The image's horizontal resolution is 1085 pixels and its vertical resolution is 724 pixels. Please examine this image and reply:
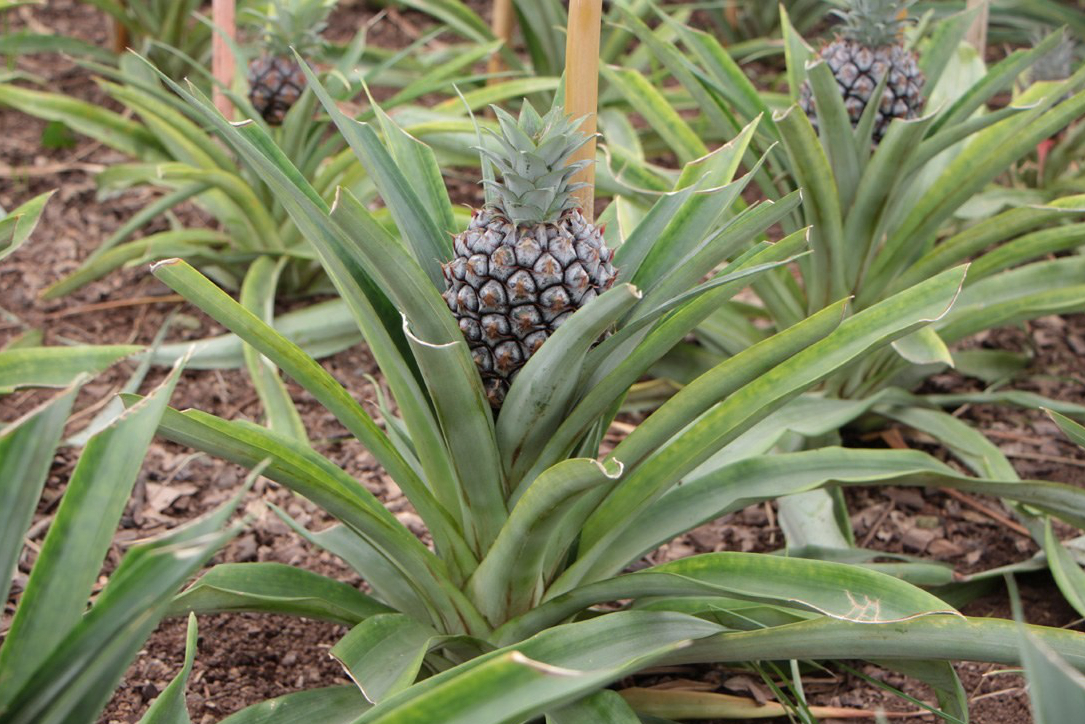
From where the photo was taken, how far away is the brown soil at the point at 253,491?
4.57ft

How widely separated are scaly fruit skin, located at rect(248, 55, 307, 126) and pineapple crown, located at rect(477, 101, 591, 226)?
105cm

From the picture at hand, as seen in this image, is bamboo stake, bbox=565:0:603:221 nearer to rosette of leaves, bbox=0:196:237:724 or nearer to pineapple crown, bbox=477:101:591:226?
pineapple crown, bbox=477:101:591:226

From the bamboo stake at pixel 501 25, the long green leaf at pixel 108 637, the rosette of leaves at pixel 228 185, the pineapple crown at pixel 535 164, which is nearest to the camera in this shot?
the long green leaf at pixel 108 637

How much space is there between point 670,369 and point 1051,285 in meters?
0.63

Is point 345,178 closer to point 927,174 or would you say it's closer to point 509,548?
point 927,174

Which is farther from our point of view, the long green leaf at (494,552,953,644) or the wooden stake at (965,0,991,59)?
the wooden stake at (965,0,991,59)

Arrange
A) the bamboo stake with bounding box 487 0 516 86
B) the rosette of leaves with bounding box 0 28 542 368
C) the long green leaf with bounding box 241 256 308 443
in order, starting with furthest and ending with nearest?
1. the bamboo stake with bounding box 487 0 516 86
2. the rosette of leaves with bounding box 0 28 542 368
3. the long green leaf with bounding box 241 256 308 443

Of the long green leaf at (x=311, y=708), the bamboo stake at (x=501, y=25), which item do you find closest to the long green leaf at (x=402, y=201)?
the long green leaf at (x=311, y=708)

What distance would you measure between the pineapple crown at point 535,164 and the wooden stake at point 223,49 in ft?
3.52

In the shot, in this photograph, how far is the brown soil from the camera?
1392mm

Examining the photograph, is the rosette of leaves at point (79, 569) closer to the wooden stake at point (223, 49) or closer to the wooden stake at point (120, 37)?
the wooden stake at point (223, 49)

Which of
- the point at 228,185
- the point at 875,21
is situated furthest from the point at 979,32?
the point at 228,185

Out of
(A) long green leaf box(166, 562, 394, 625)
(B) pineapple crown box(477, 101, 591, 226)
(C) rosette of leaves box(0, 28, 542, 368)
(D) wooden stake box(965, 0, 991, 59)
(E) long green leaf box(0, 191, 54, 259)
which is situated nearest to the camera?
(B) pineapple crown box(477, 101, 591, 226)

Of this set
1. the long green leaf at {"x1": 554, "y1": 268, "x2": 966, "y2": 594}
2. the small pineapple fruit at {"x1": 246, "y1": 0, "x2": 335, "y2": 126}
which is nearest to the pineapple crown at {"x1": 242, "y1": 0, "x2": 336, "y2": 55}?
the small pineapple fruit at {"x1": 246, "y1": 0, "x2": 335, "y2": 126}
